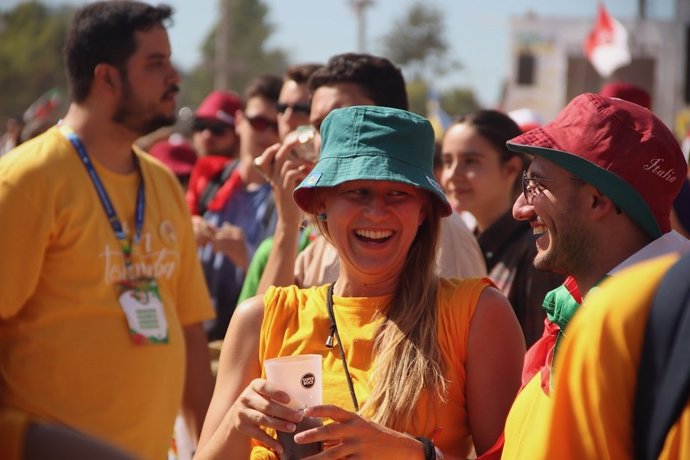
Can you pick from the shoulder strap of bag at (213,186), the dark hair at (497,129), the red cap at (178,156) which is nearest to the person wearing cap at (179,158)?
the red cap at (178,156)

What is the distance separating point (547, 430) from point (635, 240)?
1064mm

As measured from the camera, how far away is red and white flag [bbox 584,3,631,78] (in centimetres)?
1343

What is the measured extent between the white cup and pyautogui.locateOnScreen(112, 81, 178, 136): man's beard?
82.2 inches

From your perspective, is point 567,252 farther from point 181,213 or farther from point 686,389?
point 181,213

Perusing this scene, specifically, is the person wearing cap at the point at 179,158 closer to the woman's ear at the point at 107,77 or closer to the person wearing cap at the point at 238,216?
the person wearing cap at the point at 238,216

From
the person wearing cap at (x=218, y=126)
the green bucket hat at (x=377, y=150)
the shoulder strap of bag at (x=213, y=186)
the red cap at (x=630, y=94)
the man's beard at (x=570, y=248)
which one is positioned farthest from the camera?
the person wearing cap at (x=218, y=126)

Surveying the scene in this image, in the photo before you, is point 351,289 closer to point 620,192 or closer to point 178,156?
point 620,192

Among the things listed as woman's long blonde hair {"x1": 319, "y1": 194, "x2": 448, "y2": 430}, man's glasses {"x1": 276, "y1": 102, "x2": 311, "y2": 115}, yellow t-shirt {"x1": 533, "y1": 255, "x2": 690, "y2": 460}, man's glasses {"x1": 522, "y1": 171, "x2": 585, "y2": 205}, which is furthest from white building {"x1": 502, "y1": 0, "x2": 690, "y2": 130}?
yellow t-shirt {"x1": 533, "y1": 255, "x2": 690, "y2": 460}

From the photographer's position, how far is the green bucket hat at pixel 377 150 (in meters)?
3.15

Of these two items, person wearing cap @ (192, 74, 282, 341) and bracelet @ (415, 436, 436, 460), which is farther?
person wearing cap @ (192, 74, 282, 341)

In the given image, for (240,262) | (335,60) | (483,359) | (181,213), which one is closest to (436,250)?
(483,359)

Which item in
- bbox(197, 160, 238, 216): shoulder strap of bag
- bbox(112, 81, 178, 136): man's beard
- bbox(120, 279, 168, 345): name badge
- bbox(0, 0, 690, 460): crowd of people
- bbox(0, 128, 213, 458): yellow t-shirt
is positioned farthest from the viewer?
bbox(197, 160, 238, 216): shoulder strap of bag

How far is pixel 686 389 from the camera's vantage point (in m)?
1.58

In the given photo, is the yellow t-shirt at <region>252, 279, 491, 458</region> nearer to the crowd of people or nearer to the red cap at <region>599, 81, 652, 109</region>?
the crowd of people
